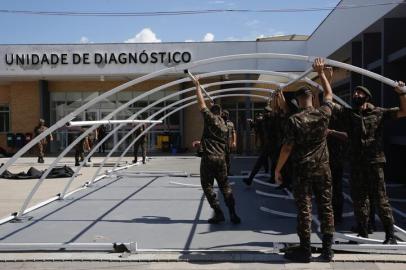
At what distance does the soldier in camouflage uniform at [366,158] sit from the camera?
221 inches

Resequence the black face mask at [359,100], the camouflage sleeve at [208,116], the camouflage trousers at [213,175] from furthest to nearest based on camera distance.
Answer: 1. the camouflage trousers at [213,175]
2. the camouflage sleeve at [208,116]
3. the black face mask at [359,100]

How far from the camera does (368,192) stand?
19.1ft

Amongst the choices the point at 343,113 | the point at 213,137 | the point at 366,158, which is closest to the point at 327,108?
the point at 343,113

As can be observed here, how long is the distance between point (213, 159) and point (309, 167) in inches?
76.4

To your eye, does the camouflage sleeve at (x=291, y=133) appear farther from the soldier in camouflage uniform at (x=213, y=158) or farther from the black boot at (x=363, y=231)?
the soldier in camouflage uniform at (x=213, y=158)

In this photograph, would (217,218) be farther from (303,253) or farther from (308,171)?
(308,171)

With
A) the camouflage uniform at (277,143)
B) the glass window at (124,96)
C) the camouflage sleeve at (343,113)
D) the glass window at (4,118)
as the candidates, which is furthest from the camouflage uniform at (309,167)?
the glass window at (4,118)

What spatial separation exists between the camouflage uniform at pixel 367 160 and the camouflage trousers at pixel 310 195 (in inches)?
29.8

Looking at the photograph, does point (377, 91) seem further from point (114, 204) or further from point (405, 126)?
point (114, 204)

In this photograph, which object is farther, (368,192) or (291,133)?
(368,192)

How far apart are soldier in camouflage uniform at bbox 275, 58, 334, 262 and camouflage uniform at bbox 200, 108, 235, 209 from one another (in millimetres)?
1713

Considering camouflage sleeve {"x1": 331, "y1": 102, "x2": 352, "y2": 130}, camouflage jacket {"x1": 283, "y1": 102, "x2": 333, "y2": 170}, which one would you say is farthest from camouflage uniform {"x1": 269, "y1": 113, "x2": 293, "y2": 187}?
camouflage jacket {"x1": 283, "y1": 102, "x2": 333, "y2": 170}

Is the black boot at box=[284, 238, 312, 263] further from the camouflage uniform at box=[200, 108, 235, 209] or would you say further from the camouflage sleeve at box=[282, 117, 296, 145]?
the camouflage uniform at box=[200, 108, 235, 209]

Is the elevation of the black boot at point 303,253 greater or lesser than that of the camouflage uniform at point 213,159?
lesser
